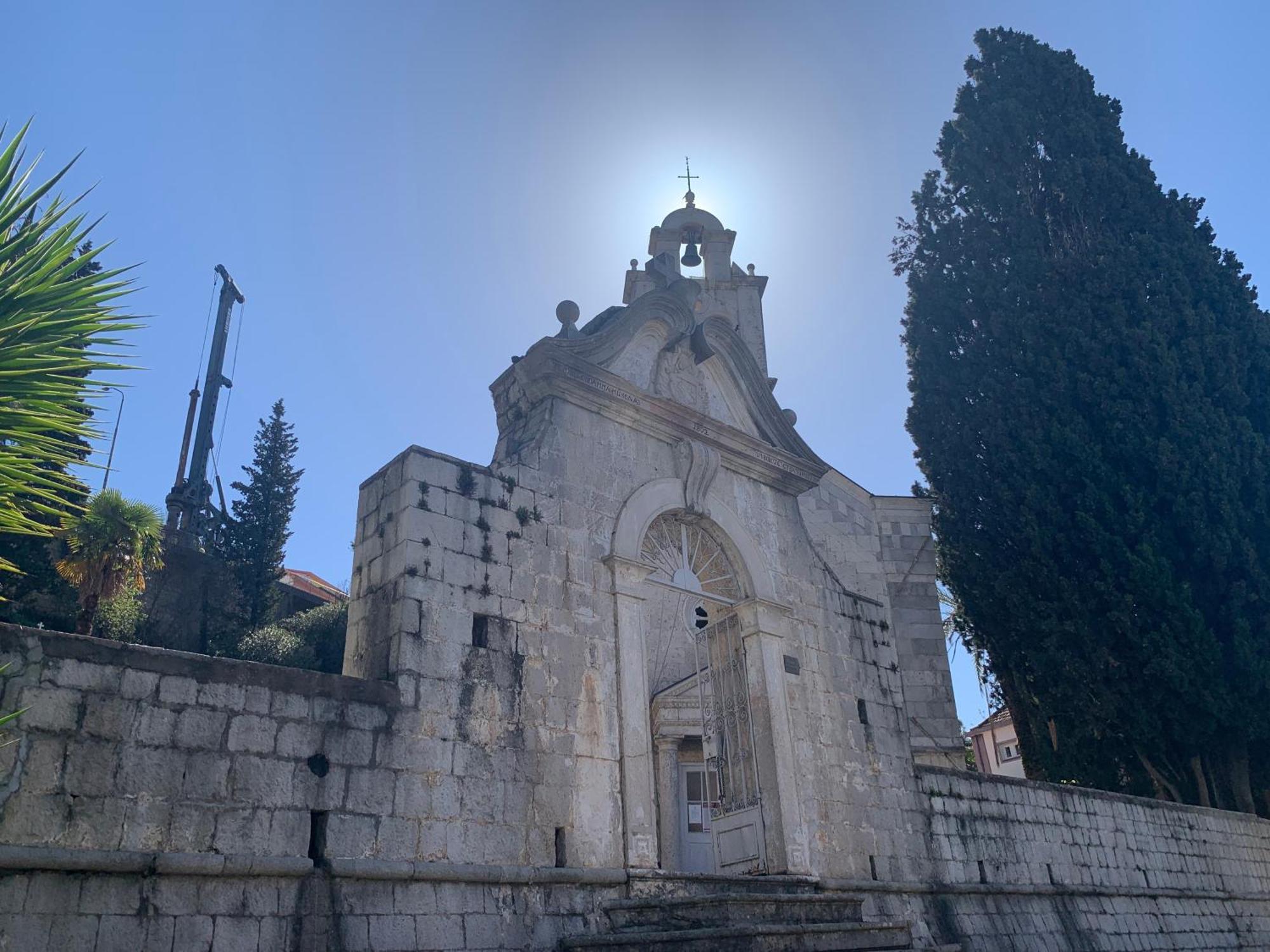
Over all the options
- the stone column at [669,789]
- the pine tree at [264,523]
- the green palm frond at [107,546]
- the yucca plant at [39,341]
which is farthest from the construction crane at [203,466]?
the yucca plant at [39,341]

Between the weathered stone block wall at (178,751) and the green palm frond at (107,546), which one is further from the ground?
the green palm frond at (107,546)

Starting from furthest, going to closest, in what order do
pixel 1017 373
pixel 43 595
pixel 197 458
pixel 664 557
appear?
1. pixel 197 458
2. pixel 43 595
3. pixel 1017 373
4. pixel 664 557

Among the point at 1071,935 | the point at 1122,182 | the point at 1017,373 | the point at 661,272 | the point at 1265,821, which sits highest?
the point at 1122,182

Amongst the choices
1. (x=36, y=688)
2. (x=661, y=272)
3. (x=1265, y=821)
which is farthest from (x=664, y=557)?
(x=1265, y=821)

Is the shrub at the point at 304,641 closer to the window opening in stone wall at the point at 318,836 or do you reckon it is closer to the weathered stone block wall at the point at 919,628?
the weathered stone block wall at the point at 919,628

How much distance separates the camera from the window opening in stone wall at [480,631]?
24.7 ft

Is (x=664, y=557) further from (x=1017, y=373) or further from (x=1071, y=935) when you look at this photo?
(x=1017, y=373)

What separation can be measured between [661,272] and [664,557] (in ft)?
11.7

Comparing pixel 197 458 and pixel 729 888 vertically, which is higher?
pixel 197 458

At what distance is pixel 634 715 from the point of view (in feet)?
27.2

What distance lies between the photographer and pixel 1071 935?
1115 cm

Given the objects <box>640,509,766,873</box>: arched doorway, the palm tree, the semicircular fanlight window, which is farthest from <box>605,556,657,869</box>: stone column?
the palm tree

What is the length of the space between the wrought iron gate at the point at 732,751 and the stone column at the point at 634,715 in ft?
4.47

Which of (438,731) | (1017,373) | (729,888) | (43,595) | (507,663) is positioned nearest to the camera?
(438,731)
